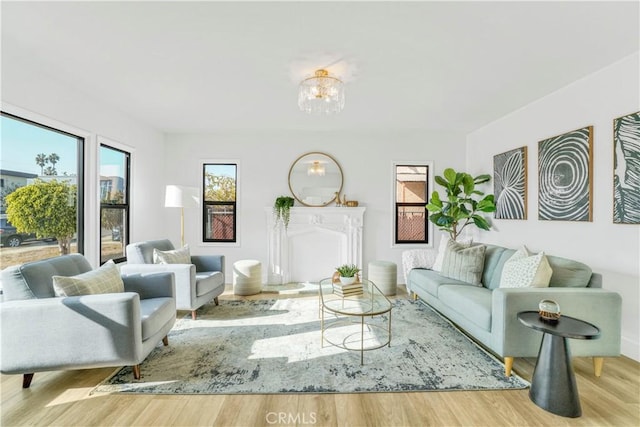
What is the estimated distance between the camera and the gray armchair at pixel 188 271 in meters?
3.30

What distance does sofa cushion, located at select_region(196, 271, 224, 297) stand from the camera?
11.4 ft

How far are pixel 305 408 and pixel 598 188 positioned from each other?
3199 millimetres

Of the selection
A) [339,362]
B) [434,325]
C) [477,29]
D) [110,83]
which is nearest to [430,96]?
[477,29]

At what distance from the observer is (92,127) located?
3576 mm

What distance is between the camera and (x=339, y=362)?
8.22 feet

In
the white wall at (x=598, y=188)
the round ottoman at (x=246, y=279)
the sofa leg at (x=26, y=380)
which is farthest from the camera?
the round ottoman at (x=246, y=279)

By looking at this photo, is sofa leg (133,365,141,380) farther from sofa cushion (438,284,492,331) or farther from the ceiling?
sofa cushion (438,284,492,331)

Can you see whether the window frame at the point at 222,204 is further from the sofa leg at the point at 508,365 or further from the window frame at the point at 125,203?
the sofa leg at the point at 508,365

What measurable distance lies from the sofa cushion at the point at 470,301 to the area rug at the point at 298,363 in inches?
12.1

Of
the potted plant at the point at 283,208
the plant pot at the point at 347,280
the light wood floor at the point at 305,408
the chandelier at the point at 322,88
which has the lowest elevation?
the light wood floor at the point at 305,408

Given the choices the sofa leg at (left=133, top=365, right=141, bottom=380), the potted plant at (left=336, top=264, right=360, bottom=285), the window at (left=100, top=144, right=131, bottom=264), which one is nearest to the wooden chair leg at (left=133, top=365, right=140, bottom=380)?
the sofa leg at (left=133, top=365, right=141, bottom=380)

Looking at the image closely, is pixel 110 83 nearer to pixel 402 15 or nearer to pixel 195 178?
pixel 195 178

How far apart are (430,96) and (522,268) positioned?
2085 mm

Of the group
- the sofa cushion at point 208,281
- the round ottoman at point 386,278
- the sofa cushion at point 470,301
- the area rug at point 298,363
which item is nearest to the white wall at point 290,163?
the round ottoman at point 386,278
